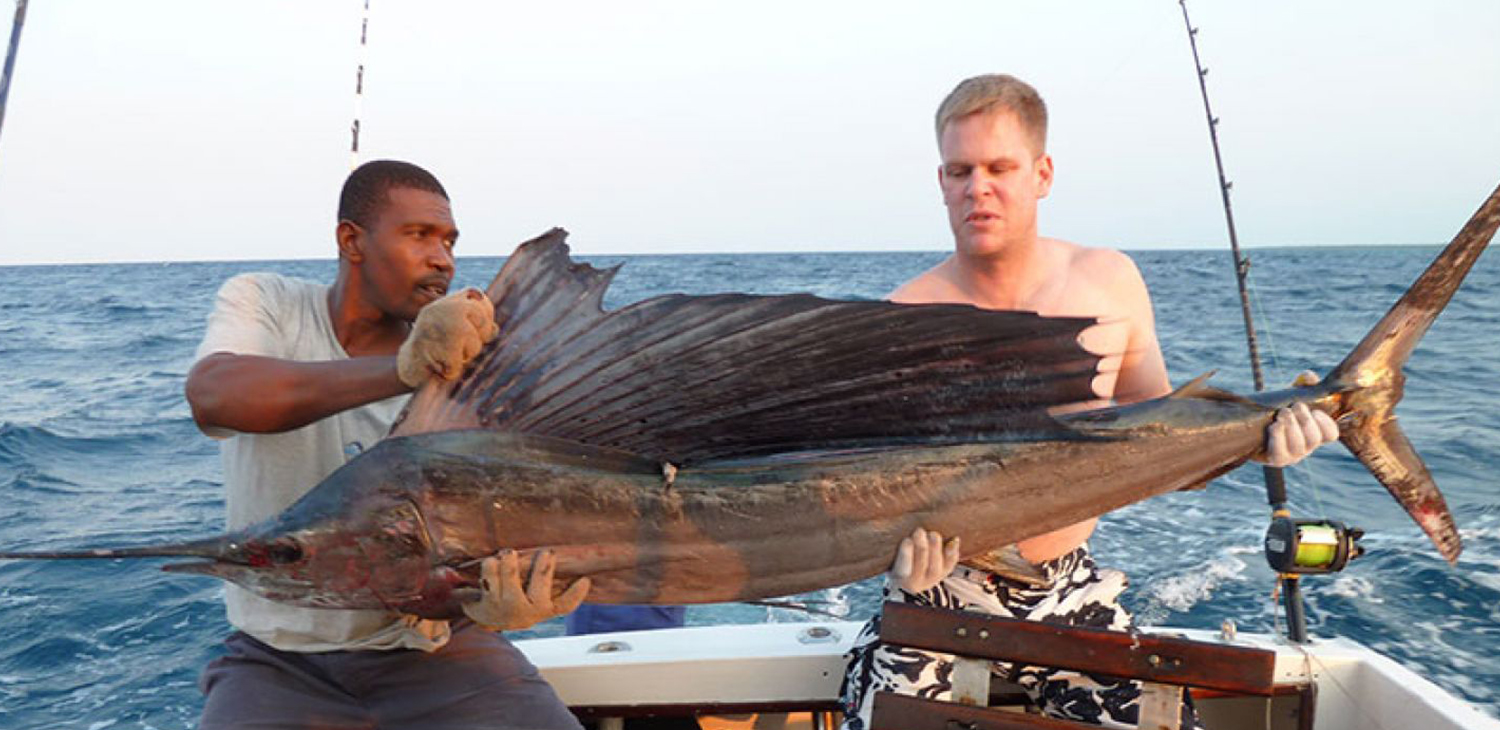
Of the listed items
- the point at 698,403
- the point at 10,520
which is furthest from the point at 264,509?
the point at 10,520

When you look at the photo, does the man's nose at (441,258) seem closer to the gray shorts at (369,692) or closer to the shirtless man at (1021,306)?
the gray shorts at (369,692)

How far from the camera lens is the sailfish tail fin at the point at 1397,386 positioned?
1.97 metres

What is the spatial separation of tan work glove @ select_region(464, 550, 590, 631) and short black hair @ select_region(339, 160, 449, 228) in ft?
3.09

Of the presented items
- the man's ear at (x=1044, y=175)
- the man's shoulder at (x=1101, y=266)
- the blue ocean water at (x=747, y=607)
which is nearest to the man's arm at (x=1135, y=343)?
the man's shoulder at (x=1101, y=266)

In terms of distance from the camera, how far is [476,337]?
1747 millimetres

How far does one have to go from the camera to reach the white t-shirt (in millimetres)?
2305

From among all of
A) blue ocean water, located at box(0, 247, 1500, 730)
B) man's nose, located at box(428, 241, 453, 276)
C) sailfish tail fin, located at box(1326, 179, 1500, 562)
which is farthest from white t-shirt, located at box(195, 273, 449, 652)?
blue ocean water, located at box(0, 247, 1500, 730)

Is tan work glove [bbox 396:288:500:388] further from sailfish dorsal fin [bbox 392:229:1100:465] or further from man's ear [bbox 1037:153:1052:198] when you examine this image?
man's ear [bbox 1037:153:1052:198]

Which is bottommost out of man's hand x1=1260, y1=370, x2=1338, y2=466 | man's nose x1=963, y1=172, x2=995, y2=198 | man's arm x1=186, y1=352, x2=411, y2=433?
man's arm x1=186, y1=352, x2=411, y2=433

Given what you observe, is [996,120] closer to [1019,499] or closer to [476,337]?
[1019,499]

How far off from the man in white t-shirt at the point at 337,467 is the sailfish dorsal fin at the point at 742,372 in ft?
1.70

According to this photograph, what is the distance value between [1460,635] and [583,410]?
18.7 ft

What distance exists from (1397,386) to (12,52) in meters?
3.05

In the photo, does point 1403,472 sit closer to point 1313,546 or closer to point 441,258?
point 1313,546
